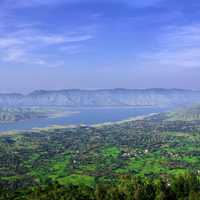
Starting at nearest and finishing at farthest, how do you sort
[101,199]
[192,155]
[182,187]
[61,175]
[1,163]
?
[101,199] → [182,187] → [61,175] → [1,163] → [192,155]

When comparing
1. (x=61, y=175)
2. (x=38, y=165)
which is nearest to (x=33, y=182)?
(x=61, y=175)

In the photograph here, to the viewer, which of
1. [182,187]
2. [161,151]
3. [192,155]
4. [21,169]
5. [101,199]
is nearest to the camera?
[101,199]

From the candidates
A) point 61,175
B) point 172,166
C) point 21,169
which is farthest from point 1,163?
point 172,166

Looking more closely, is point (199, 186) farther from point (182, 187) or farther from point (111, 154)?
point (111, 154)

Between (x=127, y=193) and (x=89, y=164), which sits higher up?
(x=127, y=193)

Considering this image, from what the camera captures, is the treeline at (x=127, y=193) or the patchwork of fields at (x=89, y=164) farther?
the patchwork of fields at (x=89, y=164)

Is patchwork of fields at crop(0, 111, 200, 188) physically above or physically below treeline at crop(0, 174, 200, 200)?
below

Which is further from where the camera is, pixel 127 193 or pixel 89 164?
pixel 89 164

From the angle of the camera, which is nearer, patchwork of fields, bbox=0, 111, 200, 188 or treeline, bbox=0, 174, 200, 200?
treeline, bbox=0, 174, 200, 200

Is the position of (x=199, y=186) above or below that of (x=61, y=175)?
above

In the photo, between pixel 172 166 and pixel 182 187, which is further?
pixel 172 166

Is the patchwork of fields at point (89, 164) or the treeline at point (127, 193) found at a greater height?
the treeline at point (127, 193)
